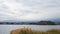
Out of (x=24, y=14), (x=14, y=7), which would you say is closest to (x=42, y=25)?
(x=24, y=14)

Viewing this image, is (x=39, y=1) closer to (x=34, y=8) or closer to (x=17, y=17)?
(x=34, y=8)

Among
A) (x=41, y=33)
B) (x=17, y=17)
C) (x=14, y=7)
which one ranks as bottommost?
(x=41, y=33)

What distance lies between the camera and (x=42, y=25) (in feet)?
13.8

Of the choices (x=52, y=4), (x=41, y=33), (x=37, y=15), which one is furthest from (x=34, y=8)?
(x=41, y=33)

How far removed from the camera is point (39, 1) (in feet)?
13.8

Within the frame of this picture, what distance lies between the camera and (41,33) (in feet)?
12.4

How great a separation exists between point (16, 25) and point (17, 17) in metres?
0.21

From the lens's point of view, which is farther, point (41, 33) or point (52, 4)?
point (52, 4)

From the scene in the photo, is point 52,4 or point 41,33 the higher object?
point 52,4

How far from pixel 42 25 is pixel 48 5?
0.54 meters

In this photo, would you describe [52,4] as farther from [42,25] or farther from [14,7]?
[14,7]

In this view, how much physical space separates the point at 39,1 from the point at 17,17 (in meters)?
0.71

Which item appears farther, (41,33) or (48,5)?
(48,5)

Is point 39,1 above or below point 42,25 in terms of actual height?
above
